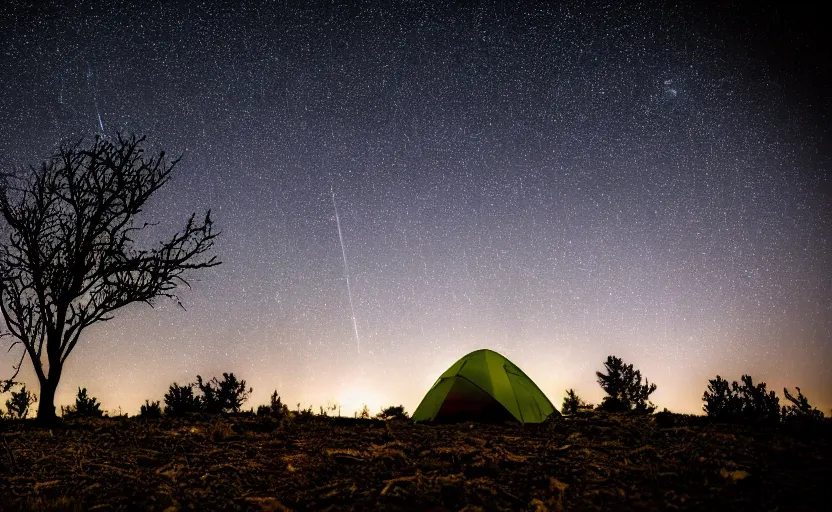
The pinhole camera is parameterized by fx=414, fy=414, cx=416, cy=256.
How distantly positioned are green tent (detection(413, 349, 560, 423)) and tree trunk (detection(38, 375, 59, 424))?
321 inches

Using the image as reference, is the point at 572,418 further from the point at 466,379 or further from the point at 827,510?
the point at 827,510

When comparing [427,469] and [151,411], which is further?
[151,411]

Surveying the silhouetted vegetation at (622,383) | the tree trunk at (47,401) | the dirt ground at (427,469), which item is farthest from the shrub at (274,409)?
the silhouetted vegetation at (622,383)

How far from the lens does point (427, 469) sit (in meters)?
5.23

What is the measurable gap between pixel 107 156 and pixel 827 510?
46.3 feet

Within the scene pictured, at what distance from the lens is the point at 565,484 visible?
15.1 ft

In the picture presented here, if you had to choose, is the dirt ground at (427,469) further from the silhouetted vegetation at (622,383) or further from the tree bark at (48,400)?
the silhouetted vegetation at (622,383)

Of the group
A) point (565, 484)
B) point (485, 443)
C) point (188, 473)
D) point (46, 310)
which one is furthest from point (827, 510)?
point (46, 310)

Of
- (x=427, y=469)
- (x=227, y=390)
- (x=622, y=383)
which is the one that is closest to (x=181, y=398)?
(x=227, y=390)

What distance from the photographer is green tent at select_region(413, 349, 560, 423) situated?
986cm

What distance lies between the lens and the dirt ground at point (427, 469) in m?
4.25

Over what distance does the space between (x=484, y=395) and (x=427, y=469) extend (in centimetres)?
505

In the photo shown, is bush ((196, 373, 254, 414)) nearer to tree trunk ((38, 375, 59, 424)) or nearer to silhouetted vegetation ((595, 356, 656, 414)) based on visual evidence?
tree trunk ((38, 375, 59, 424))

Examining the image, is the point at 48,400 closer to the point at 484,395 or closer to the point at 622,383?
the point at 484,395
